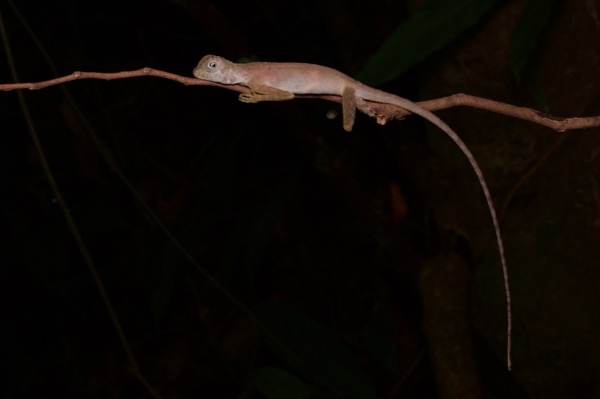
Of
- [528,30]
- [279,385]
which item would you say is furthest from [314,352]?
[528,30]

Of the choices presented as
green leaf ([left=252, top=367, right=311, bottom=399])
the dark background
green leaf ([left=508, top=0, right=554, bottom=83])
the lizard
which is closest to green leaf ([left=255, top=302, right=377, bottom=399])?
the dark background

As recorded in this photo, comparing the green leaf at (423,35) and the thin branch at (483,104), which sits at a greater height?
the green leaf at (423,35)

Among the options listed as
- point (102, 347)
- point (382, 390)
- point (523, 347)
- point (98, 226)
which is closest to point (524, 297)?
point (523, 347)

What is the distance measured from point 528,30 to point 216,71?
103 centimetres

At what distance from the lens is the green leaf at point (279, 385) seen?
246 cm

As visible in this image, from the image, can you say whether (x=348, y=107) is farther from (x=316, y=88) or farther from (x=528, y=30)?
(x=528, y=30)

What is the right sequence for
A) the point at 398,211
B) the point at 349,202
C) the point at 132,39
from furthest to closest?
1. the point at 132,39
2. the point at 398,211
3. the point at 349,202

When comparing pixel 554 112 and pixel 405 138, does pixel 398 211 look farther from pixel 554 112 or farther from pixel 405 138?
pixel 554 112

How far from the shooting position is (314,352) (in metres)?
2.83

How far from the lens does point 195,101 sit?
17.1ft

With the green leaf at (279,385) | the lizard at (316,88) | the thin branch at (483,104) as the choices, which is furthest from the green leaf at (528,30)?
the green leaf at (279,385)

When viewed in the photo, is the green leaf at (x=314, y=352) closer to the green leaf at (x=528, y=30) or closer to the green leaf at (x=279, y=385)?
the green leaf at (x=279, y=385)

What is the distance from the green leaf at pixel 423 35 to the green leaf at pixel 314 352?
126 cm

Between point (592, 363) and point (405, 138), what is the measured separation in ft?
4.85
